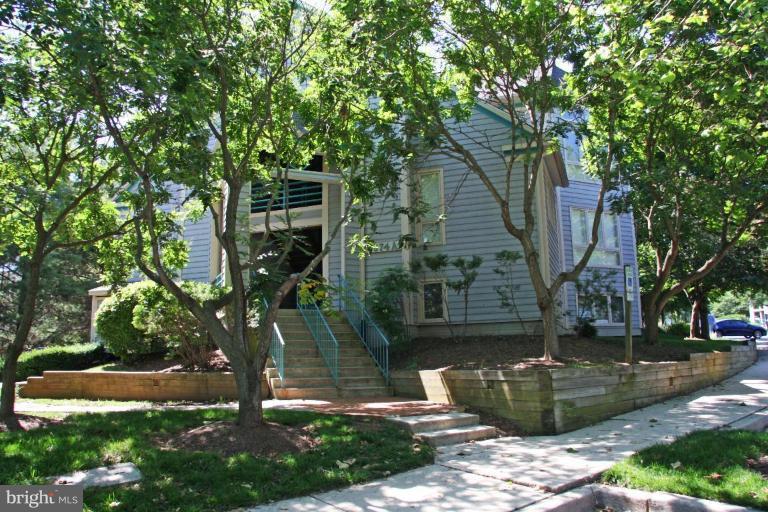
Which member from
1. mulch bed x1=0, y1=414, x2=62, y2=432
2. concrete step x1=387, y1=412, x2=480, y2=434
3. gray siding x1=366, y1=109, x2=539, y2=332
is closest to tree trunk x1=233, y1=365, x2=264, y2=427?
concrete step x1=387, y1=412, x2=480, y2=434

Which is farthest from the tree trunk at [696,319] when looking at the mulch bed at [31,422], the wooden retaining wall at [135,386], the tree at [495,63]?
the mulch bed at [31,422]

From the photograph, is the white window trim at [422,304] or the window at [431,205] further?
the window at [431,205]

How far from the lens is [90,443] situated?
590 centimetres

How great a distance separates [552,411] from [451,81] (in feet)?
23.3

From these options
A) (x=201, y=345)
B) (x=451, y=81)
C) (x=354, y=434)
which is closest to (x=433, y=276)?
(x=451, y=81)

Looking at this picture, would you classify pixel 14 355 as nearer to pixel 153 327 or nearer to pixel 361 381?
pixel 153 327

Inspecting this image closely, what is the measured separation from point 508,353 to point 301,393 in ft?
14.0

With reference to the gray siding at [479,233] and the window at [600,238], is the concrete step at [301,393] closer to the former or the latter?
the gray siding at [479,233]

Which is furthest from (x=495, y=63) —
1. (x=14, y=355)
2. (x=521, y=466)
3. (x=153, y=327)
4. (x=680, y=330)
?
(x=680, y=330)

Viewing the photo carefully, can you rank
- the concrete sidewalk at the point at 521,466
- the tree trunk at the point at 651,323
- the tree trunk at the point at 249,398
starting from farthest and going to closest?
the tree trunk at the point at 651,323
the tree trunk at the point at 249,398
the concrete sidewalk at the point at 521,466

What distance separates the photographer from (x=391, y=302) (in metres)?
12.6

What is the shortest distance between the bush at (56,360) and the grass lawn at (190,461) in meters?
8.62

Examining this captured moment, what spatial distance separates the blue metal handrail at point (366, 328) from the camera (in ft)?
39.0

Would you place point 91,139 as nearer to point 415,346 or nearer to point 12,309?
point 415,346
